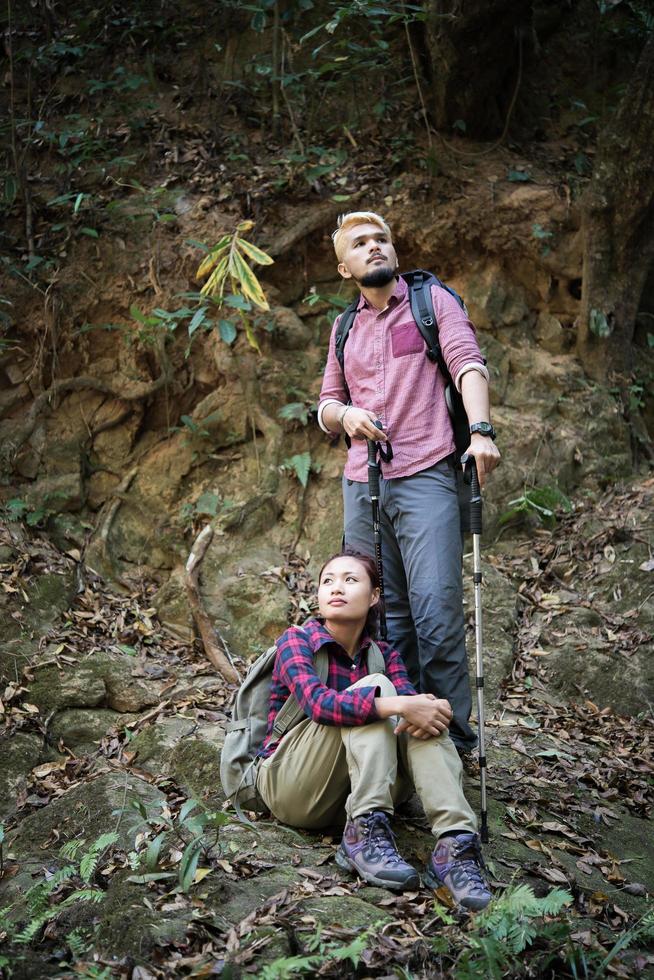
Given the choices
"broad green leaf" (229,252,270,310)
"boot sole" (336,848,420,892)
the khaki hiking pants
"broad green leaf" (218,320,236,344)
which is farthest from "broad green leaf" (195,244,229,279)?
"boot sole" (336,848,420,892)

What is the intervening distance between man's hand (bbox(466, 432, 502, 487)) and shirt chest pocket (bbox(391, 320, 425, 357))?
62cm

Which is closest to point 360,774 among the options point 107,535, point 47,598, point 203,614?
point 203,614

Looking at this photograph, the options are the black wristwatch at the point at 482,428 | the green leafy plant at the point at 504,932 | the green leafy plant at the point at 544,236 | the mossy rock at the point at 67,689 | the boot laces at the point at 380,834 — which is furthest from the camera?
the green leafy plant at the point at 544,236

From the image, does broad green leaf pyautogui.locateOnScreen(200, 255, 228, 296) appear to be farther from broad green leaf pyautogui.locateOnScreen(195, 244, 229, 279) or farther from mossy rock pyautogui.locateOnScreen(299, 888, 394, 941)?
mossy rock pyautogui.locateOnScreen(299, 888, 394, 941)

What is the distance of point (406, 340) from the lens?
173 inches

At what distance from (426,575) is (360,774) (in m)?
1.07

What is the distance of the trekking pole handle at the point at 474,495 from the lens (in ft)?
13.2

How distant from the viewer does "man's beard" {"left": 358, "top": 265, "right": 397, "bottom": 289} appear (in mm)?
4395

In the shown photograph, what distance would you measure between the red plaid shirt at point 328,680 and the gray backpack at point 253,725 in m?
0.04

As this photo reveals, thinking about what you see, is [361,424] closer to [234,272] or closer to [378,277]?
[378,277]

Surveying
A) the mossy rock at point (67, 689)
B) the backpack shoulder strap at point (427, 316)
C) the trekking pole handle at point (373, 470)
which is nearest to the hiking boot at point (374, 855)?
the trekking pole handle at point (373, 470)

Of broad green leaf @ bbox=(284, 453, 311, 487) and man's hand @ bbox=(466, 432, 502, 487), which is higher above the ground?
man's hand @ bbox=(466, 432, 502, 487)

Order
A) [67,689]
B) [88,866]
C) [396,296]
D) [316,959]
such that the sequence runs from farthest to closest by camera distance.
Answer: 1. [67,689]
2. [396,296]
3. [88,866]
4. [316,959]

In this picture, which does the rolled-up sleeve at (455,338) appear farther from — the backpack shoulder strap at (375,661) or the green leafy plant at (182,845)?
the green leafy plant at (182,845)
